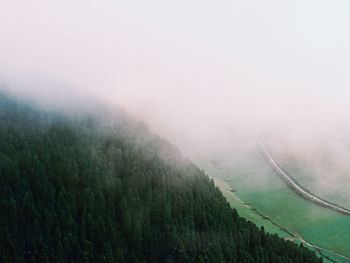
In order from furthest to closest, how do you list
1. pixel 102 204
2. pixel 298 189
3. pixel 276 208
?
pixel 298 189
pixel 276 208
pixel 102 204

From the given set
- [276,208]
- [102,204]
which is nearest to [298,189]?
[276,208]

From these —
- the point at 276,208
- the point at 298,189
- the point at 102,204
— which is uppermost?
the point at 298,189

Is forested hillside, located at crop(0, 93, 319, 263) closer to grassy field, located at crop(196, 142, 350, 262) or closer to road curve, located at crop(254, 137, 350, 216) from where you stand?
grassy field, located at crop(196, 142, 350, 262)

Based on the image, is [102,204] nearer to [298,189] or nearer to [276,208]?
[276,208]

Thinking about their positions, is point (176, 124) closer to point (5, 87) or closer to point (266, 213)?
point (266, 213)

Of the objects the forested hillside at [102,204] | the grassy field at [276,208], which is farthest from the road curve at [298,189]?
the forested hillside at [102,204]

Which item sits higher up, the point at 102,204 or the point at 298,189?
the point at 298,189

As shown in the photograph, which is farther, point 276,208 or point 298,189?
point 298,189
